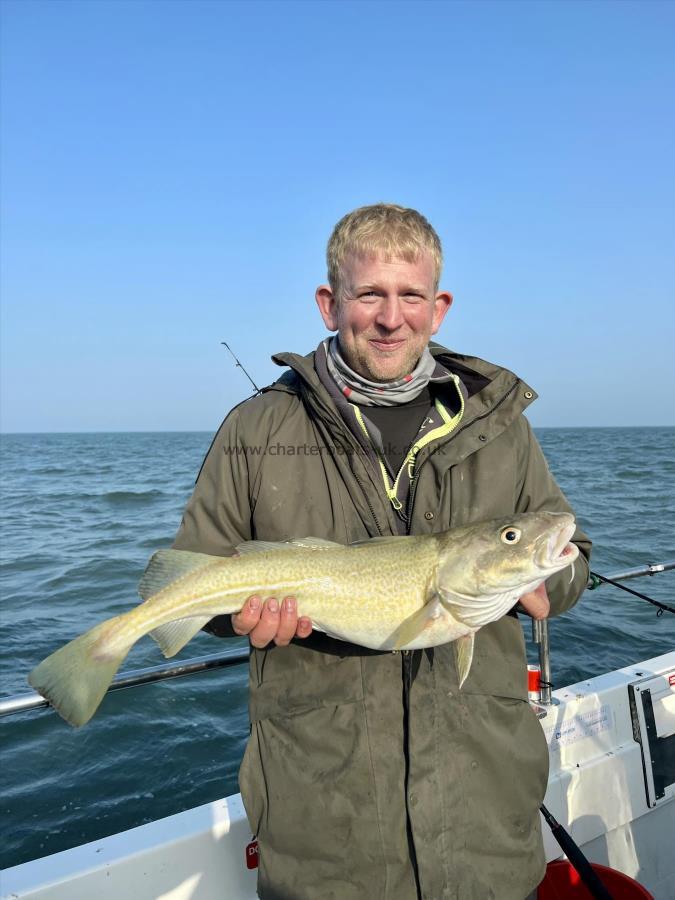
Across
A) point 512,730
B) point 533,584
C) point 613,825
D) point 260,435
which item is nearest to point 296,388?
point 260,435

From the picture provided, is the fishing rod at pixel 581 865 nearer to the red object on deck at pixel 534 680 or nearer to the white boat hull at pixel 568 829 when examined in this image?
the white boat hull at pixel 568 829

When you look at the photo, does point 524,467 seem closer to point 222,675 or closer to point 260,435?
point 260,435

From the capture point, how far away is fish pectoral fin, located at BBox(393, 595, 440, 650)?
2.58 meters

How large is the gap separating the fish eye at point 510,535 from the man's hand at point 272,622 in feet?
2.79

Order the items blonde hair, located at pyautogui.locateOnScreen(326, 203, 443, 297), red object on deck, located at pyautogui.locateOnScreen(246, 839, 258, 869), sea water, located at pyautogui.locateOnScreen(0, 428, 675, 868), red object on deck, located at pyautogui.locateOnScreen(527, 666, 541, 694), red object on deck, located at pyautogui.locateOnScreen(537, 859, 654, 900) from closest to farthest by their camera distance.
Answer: blonde hair, located at pyautogui.locateOnScreen(326, 203, 443, 297) → red object on deck, located at pyautogui.locateOnScreen(246, 839, 258, 869) → red object on deck, located at pyautogui.locateOnScreen(537, 859, 654, 900) → red object on deck, located at pyautogui.locateOnScreen(527, 666, 541, 694) → sea water, located at pyautogui.locateOnScreen(0, 428, 675, 868)

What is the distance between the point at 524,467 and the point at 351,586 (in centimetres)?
93

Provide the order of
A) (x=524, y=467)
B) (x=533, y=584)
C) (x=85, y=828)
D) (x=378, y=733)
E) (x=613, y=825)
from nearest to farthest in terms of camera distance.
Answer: (x=378, y=733), (x=533, y=584), (x=524, y=467), (x=613, y=825), (x=85, y=828)

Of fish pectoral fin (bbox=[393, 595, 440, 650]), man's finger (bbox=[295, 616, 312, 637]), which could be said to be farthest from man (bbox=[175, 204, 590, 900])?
fish pectoral fin (bbox=[393, 595, 440, 650])

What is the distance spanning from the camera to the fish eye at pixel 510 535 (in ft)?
8.80

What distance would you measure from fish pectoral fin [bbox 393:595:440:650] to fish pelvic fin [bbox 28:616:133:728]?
1.09 metres

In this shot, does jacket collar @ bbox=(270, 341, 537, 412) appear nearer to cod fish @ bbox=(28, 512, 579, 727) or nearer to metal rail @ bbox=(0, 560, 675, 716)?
cod fish @ bbox=(28, 512, 579, 727)

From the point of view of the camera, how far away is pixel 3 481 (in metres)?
37.2

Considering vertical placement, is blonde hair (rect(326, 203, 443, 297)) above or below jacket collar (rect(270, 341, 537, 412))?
above

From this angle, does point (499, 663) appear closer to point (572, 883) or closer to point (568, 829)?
point (572, 883)
